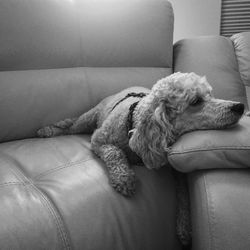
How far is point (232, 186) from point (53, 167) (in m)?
0.61

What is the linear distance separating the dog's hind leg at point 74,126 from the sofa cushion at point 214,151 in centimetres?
65

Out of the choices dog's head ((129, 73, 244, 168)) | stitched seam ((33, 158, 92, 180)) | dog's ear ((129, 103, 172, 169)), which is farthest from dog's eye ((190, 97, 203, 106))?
stitched seam ((33, 158, 92, 180))

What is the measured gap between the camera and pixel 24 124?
1.44 meters

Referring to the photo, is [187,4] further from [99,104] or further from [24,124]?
[24,124]

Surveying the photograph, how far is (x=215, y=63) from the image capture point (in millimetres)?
1722

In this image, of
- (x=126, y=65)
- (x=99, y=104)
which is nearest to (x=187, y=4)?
Answer: (x=126, y=65)

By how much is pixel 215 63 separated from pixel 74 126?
90 cm

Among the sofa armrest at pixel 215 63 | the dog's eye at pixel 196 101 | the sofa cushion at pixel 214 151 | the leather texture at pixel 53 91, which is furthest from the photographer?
the sofa armrest at pixel 215 63

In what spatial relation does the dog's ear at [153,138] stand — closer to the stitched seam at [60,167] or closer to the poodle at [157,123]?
the poodle at [157,123]

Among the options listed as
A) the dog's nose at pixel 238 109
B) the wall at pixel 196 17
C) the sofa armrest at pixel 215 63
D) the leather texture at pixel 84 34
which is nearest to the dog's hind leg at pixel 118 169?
the dog's nose at pixel 238 109

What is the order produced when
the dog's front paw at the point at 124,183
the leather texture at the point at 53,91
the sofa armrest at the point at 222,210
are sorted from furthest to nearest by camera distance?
the leather texture at the point at 53,91 → the dog's front paw at the point at 124,183 → the sofa armrest at the point at 222,210

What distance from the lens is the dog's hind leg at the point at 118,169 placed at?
968mm

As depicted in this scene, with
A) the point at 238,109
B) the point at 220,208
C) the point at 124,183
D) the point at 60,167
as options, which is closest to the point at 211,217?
the point at 220,208

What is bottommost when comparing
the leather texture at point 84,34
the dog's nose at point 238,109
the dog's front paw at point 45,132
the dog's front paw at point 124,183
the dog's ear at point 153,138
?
the dog's front paw at point 45,132
